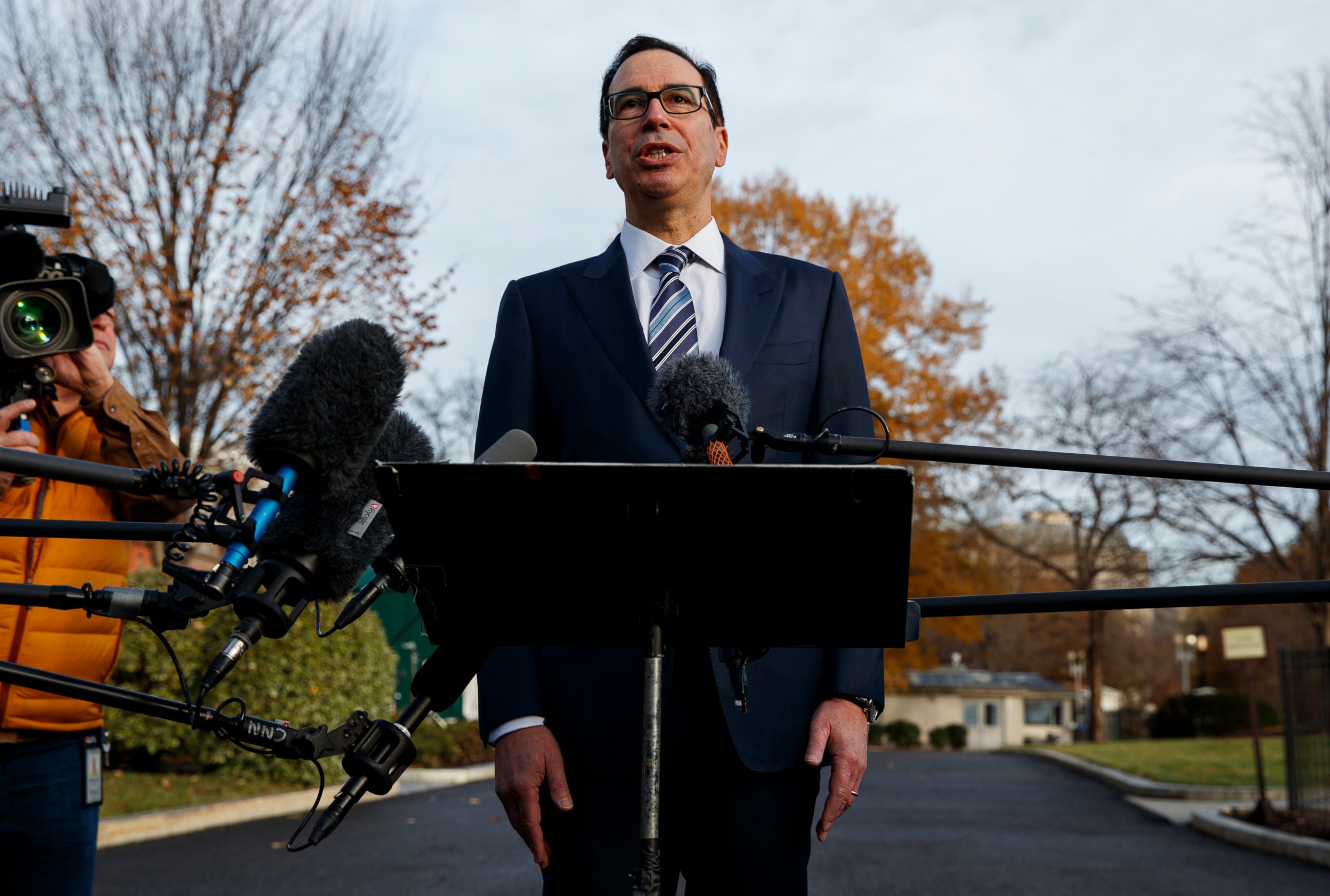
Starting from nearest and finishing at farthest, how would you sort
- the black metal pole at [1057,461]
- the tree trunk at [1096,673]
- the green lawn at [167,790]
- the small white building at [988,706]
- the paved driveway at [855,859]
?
the black metal pole at [1057,461] < the paved driveway at [855,859] < the green lawn at [167,790] < the tree trunk at [1096,673] < the small white building at [988,706]

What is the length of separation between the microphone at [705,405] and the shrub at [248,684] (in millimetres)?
10732

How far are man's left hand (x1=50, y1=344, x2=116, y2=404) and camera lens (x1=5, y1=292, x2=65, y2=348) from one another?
1.28ft

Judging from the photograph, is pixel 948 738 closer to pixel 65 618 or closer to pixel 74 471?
pixel 65 618

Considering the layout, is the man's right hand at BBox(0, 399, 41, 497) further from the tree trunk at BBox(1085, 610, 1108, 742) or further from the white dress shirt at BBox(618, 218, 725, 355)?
the tree trunk at BBox(1085, 610, 1108, 742)

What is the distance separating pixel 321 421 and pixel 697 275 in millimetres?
1174

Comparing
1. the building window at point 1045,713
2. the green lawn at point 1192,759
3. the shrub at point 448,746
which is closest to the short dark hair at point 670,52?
the shrub at point 448,746

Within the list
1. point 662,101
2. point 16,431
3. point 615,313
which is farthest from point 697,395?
point 16,431

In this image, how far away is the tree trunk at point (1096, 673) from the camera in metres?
43.1

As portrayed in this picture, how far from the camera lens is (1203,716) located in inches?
1745

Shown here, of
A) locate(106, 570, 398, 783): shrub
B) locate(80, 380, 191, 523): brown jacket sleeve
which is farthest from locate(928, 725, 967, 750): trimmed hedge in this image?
locate(80, 380, 191, 523): brown jacket sleeve

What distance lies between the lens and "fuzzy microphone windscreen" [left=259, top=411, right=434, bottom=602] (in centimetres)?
191

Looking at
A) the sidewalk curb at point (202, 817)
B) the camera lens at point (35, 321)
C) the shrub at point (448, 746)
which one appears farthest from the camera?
the shrub at point (448, 746)

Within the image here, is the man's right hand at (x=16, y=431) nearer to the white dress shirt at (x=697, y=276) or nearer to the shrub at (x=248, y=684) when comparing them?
the white dress shirt at (x=697, y=276)

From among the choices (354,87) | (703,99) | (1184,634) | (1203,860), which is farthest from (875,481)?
→ (1184,634)
